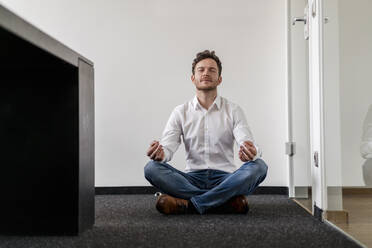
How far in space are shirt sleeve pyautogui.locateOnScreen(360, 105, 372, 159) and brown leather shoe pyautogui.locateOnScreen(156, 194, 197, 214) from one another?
0.92 metres

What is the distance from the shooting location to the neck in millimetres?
2486

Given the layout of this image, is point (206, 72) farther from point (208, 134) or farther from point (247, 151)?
point (247, 151)

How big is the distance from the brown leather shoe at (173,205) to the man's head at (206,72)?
23.3 inches

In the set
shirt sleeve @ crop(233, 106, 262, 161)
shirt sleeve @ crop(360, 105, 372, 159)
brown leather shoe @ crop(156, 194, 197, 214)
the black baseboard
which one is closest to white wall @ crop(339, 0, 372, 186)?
shirt sleeve @ crop(360, 105, 372, 159)

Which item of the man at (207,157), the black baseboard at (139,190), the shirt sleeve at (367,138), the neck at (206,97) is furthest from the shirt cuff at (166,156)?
the shirt sleeve at (367,138)

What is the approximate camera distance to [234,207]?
7.29 ft

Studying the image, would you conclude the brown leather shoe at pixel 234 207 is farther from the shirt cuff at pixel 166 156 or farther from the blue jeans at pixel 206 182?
the shirt cuff at pixel 166 156

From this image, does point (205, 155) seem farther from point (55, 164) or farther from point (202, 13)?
point (202, 13)

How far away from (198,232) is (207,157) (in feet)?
2.53

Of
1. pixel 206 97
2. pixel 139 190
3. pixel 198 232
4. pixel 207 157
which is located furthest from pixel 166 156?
pixel 139 190

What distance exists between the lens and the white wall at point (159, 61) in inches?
126

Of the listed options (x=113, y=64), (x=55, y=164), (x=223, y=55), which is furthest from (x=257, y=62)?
(x=55, y=164)

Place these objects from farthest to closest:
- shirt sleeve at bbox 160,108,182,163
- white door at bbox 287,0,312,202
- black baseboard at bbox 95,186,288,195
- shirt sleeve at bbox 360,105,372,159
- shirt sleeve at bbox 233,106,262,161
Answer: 1. black baseboard at bbox 95,186,288,195
2. white door at bbox 287,0,312,202
3. shirt sleeve at bbox 160,108,182,163
4. shirt sleeve at bbox 233,106,262,161
5. shirt sleeve at bbox 360,105,372,159

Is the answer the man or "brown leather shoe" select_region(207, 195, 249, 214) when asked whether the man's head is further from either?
"brown leather shoe" select_region(207, 195, 249, 214)
